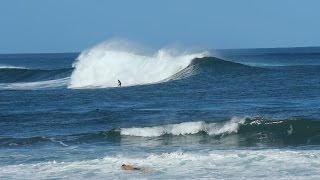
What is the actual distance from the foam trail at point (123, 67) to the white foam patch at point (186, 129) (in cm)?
2266

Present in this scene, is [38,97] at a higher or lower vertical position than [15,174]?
higher

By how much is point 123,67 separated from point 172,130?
94.5ft

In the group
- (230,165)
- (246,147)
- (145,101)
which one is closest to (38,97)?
(145,101)

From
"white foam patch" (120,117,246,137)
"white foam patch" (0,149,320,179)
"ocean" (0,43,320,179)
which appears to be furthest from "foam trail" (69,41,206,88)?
"white foam patch" (0,149,320,179)

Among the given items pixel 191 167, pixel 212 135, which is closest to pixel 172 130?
pixel 212 135

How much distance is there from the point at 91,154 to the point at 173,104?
11.2 metres

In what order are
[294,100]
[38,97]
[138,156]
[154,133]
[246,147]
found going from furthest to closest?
1. [38,97]
2. [294,100]
3. [154,133]
4. [246,147]
5. [138,156]

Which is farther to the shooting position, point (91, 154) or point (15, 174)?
point (91, 154)

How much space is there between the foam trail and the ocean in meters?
Answer: 4.56

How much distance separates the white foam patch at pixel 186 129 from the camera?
2119 centimetres

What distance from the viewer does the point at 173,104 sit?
92.9ft

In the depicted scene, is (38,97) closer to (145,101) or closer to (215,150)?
(145,101)

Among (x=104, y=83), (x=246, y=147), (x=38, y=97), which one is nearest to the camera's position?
(x=246, y=147)

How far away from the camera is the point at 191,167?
14.9 meters
